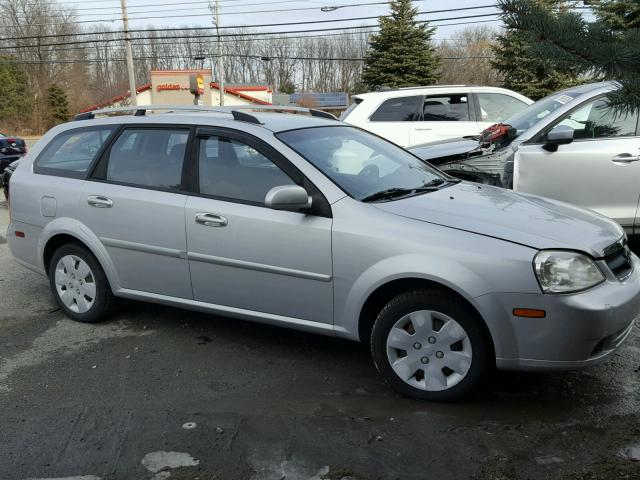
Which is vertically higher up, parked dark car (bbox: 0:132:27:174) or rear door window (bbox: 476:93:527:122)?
rear door window (bbox: 476:93:527:122)

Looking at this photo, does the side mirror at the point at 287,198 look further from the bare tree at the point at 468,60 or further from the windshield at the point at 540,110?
the bare tree at the point at 468,60

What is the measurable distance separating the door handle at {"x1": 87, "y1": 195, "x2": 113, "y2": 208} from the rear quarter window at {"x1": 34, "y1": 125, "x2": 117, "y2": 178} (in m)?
0.27

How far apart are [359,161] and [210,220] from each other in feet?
3.64

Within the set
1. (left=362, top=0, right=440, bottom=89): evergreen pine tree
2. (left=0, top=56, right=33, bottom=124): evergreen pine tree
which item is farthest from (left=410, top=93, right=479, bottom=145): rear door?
(left=0, top=56, right=33, bottom=124): evergreen pine tree

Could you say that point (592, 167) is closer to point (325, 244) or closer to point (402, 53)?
point (325, 244)

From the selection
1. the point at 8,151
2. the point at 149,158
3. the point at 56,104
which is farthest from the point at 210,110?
the point at 56,104

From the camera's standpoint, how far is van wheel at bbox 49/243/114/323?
481 centimetres

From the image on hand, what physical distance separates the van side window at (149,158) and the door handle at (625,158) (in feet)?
13.1

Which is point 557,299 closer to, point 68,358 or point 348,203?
point 348,203

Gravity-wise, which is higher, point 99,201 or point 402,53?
point 402,53

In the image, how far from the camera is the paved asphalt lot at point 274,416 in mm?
2951

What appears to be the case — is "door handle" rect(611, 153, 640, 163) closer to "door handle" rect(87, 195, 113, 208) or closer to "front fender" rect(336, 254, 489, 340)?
"front fender" rect(336, 254, 489, 340)

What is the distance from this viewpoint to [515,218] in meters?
3.66

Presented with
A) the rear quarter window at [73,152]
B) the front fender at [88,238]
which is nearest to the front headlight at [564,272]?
the front fender at [88,238]
